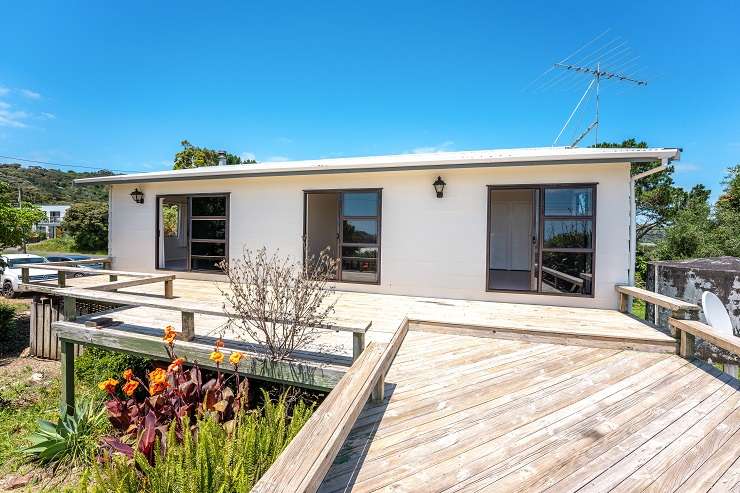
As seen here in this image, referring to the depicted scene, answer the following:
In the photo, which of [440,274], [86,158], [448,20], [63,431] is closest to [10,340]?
[63,431]

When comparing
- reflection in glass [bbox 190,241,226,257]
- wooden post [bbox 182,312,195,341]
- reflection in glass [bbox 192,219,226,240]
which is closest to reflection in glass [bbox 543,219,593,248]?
wooden post [bbox 182,312,195,341]

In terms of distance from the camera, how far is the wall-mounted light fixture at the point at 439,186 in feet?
20.1

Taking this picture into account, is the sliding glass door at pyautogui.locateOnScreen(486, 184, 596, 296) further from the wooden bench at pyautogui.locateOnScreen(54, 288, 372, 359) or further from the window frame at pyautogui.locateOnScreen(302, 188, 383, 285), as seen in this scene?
the wooden bench at pyautogui.locateOnScreen(54, 288, 372, 359)

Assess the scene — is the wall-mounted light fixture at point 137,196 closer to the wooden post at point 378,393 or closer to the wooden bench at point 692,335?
the wooden post at point 378,393

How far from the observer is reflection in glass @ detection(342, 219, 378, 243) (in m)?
6.75

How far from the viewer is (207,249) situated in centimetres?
808

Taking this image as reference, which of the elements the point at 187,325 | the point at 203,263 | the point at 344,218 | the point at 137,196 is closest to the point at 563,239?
the point at 344,218

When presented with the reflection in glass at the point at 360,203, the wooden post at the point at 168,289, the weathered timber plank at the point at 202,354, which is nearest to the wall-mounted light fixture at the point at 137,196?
the wooden post at the point at 168,289

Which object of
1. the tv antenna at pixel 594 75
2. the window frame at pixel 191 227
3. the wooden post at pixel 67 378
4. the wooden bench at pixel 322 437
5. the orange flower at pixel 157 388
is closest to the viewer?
the wooden bench at pixel 322 437

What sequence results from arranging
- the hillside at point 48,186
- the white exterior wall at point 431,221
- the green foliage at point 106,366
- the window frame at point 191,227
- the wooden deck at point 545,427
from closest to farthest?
the wooden deck at point 545,427 < the green foliage at point 106,366 < the white exterior wall at point 431,221 < the window frame at point 191,227 < the hillside at point 48,186

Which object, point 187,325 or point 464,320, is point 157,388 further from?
point 464,320

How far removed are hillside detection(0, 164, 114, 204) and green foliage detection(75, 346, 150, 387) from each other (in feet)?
135

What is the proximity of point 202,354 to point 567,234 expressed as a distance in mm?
5583

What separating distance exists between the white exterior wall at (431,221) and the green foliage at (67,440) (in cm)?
409
